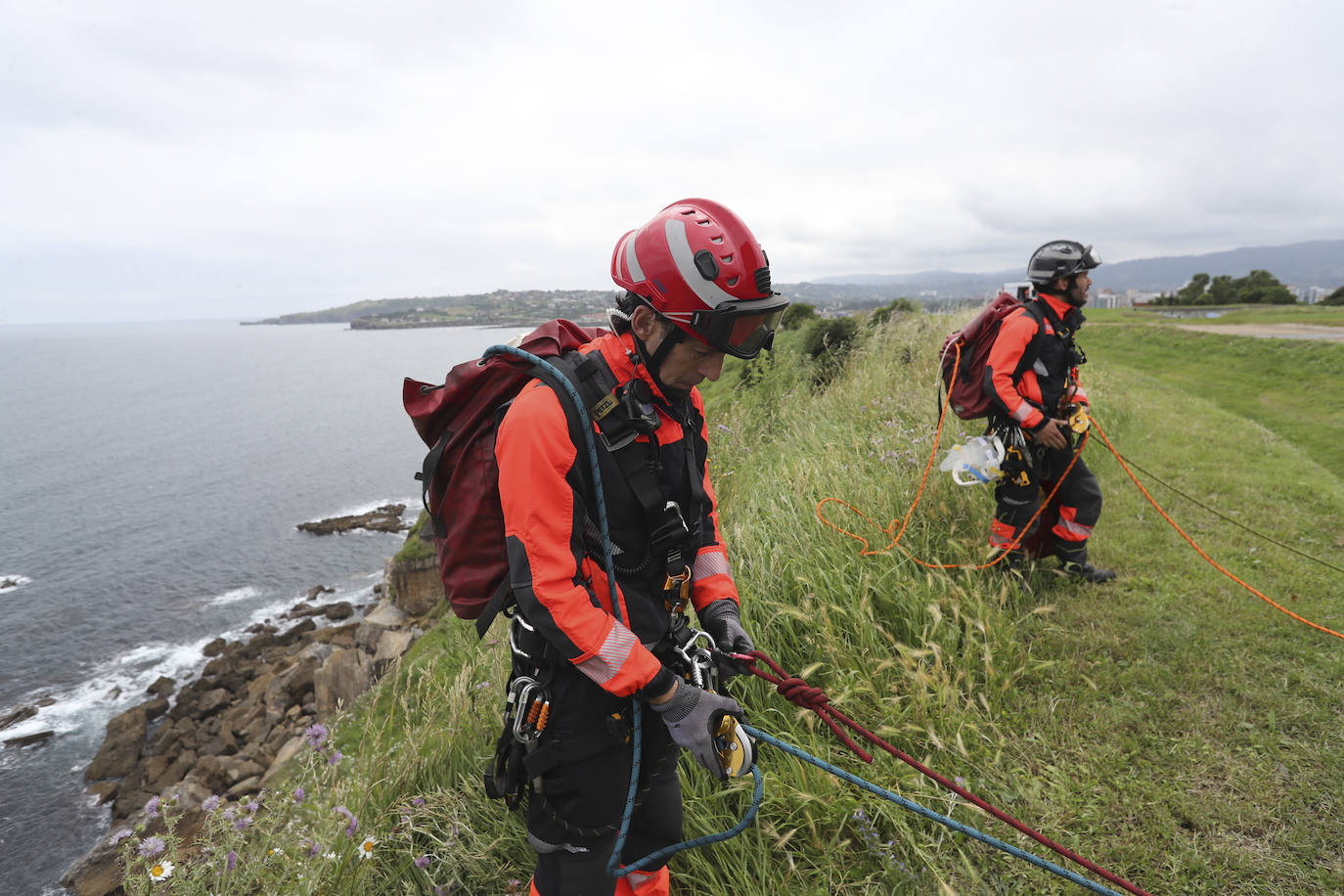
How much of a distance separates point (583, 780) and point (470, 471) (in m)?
1.27

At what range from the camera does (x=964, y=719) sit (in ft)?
12.4

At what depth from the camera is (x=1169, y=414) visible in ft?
35.7

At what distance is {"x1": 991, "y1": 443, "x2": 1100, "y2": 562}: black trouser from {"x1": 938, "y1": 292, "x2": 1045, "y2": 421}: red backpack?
1.83 feet

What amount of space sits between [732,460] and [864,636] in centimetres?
467

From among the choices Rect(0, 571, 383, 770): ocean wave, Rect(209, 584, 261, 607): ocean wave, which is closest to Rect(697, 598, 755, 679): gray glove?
Rect(0, 571, 383, 770): ocean wave

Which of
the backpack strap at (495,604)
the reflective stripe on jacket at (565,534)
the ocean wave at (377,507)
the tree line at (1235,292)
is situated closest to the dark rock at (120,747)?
the ocean wave at (377,507)

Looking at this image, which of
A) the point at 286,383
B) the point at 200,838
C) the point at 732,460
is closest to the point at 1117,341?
the point at 732,460

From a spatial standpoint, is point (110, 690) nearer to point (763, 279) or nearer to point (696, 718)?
point (696, 718)

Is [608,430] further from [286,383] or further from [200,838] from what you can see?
[286,383]

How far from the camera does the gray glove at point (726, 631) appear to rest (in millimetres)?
2777

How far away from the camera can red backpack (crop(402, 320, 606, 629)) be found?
234 centimetres

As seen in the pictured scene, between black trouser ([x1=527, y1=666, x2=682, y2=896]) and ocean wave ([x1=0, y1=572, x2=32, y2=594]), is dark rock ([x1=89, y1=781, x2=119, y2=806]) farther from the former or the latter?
ocean wave ([x1=0, y1=572, x2=32, y2=594])

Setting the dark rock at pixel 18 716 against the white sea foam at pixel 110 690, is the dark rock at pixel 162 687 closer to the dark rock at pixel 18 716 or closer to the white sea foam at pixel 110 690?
the white sea foam at pixel 110 690

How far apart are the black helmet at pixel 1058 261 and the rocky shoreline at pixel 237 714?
12.7 meters
